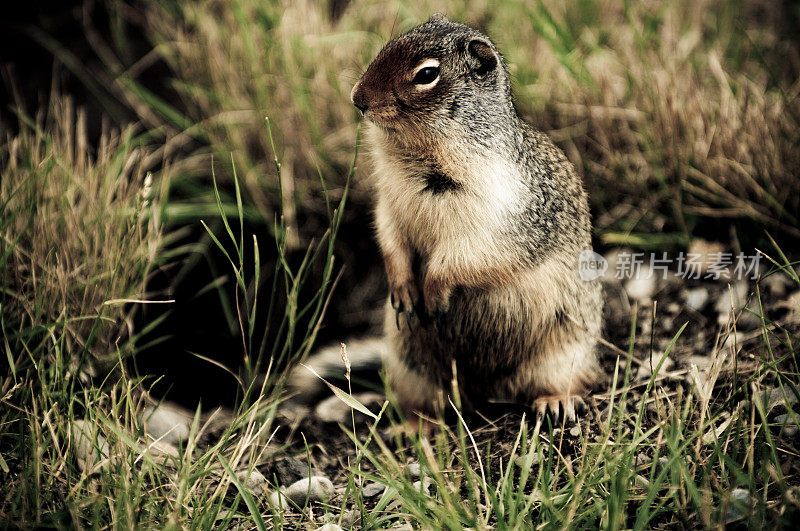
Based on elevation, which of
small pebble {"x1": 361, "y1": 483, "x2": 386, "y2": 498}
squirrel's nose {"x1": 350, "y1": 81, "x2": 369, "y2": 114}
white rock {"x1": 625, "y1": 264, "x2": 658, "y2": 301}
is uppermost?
squirrel's nose {"x1": 350, "y1": 81, "x2": 369, "y2": 114}

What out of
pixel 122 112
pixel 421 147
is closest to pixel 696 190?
pixel 421 147

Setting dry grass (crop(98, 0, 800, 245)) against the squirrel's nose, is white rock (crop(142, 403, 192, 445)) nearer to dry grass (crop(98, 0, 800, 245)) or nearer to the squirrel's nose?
dry grass (crop(98, 0, 800, 245))

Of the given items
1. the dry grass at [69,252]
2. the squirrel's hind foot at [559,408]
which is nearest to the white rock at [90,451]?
the dry grass at [69,252]

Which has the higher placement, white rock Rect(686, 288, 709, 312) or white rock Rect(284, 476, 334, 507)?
white rock Rect(686, 288, 709, 312)

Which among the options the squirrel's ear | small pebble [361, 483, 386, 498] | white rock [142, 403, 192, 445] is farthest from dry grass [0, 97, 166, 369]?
the squirrel's ear

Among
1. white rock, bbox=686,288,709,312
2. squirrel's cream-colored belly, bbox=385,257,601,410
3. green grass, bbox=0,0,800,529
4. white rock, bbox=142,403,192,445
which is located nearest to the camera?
green grass, bbox=0,0,800,529

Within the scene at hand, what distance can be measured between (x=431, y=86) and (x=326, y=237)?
1.08 metres

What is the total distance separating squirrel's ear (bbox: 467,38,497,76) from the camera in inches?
89.4

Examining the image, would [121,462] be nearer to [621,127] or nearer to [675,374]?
[675,374]

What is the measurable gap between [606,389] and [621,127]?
4.65 feet

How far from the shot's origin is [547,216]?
7.89 feet

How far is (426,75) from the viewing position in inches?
86.5

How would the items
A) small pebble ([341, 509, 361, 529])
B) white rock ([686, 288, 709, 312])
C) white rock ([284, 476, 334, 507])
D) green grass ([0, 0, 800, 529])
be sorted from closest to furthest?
green grass ([0, 0, 800, 529]) < small pebble ([341, 509, 361, 529]) < white rock ([284, 476, 334, 507]) < white rock ([686, 288, 709, 312])

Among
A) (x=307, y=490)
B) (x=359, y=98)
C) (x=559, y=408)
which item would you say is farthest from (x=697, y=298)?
(x=307, y=490)
